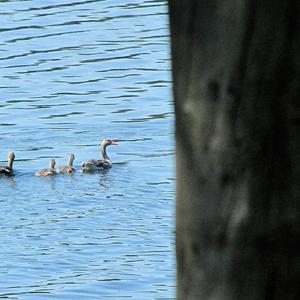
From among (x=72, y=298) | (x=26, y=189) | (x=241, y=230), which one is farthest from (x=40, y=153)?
(x=241, y=230)

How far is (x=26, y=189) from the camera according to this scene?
1672 cm

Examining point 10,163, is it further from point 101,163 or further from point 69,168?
point 101,163

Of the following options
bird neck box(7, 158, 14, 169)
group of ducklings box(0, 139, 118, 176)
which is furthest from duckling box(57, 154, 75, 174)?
bird neck box(7, 158, 14, 169)

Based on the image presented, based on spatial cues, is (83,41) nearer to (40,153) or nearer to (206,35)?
(40,153)

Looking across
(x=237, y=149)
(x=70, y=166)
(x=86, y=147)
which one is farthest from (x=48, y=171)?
(x=237, y=149)

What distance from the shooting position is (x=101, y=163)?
55.7 ft

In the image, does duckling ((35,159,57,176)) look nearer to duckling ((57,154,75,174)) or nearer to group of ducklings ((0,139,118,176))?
group of ducklings ((0,139,118,176))

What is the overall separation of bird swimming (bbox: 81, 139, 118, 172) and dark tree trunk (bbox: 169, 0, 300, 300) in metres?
13.8

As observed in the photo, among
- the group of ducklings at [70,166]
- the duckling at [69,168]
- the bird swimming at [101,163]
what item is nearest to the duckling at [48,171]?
the group of ducklings at [70,166]

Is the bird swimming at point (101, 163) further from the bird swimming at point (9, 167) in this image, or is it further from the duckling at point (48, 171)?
the bird swimming at point (9, 167)

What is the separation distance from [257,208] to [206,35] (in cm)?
40

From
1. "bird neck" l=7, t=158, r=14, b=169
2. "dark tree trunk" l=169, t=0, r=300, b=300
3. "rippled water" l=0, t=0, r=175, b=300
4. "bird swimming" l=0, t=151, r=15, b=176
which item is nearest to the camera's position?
"dark tree trunk" l=169, t=0, r=300, b=300

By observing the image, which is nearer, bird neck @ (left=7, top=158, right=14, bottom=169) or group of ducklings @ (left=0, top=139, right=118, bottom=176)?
group of ducklings @ (left=0, top=139, right=118, bottom=176)

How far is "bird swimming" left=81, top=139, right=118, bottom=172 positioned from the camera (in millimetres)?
16953
